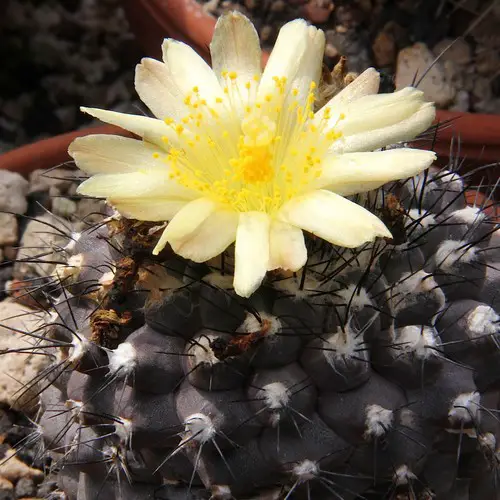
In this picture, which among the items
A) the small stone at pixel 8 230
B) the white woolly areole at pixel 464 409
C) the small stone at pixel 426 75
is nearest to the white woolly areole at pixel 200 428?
the white woolly areole at pixel 464 409

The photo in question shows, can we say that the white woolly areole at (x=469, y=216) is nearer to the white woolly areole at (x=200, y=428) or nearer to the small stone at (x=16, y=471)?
the white woolly areole at (x=200, y=428)

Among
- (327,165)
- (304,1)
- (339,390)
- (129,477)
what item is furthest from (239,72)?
(304,1)

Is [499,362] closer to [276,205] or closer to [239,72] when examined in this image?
[276,205]

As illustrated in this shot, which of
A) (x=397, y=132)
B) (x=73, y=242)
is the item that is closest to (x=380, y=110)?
(x=397, y=132)

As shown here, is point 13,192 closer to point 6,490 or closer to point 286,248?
point 6,490

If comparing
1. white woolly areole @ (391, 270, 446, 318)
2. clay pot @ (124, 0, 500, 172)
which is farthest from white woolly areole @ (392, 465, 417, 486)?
clay pot @ (124, 0, 500, 172)
